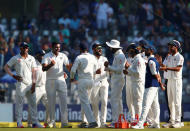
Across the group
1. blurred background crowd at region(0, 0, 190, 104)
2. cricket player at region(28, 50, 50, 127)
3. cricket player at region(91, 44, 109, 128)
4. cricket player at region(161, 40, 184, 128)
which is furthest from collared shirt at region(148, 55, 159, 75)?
blurred background crowd at region(0, 0, 190, 104)

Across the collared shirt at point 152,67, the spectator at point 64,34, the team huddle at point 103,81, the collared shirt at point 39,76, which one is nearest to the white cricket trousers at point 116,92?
the team huddle at point 103,81

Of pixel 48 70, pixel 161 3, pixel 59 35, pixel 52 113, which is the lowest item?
pixel 52 113

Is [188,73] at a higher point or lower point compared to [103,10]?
lower

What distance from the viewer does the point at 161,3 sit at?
30250mm

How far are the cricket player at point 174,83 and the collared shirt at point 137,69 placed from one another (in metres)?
0.98

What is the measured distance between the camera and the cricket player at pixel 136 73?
1677 cm

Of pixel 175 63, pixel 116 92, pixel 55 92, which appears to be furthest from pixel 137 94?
pixel 55 92

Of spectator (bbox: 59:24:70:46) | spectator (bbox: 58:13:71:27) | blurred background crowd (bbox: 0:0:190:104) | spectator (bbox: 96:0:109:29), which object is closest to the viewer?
spectator (bbox: 59:24:70:46)

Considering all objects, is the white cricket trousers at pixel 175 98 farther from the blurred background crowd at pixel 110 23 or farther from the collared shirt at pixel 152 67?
the blurred background crowd at pixel 110 23

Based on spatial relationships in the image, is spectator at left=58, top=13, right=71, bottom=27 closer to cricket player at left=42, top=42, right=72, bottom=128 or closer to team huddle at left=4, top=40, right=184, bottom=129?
team huddle at left=4, top=40, right=184, bottom=129

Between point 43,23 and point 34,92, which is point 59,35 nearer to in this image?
point 43,23

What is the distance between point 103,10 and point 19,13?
5.84 metres

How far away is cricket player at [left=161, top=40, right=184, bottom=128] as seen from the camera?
694 inches

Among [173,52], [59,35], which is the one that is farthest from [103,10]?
[173,52]
